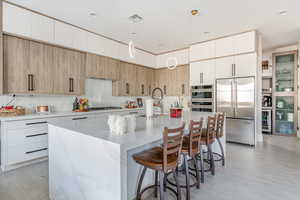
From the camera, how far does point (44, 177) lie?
2527mm

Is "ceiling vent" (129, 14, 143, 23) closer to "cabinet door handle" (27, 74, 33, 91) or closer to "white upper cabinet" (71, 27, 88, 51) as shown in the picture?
"white upper cabinet" (71, 27, 88, 51)

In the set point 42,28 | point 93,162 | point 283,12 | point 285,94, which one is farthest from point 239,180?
point 285,94

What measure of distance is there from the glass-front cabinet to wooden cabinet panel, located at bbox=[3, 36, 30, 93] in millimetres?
7052

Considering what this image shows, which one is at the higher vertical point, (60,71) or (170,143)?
(60,71)

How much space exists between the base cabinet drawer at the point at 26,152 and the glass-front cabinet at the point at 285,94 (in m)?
6.74

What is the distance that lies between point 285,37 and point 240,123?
2.87 meters

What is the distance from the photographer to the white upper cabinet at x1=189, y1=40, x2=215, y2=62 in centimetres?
464

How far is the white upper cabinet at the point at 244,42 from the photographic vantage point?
3.98m

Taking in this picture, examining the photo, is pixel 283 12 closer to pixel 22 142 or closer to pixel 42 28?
pixel 42 28

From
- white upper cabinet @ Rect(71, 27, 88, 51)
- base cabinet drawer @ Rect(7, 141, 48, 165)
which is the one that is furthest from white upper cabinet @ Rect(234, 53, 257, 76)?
base cabinet drawer @ Rect(7, 141, 48, 165)

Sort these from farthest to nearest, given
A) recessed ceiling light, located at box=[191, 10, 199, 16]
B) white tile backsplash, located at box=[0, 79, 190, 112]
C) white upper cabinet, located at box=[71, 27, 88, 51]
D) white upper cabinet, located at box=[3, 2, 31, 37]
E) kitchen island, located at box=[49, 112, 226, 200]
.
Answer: white upper cabinet, located at box=[71, 27, 88, 51]
white tile backsplash, located at box=[0, 79, 190, 112]
recessed ceiling light, located at box=[191, 10, 199, 16]
white upper cabinet, located at box=[3, 2, 31, 37]
kitchen island, located at box=[49, 112, 226, 200]

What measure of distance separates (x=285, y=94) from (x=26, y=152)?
7.25 meters

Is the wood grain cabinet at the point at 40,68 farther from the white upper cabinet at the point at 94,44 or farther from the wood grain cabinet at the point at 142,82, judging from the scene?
the wood grain cabinet at the point at 142,82

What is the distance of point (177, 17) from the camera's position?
335 cm
